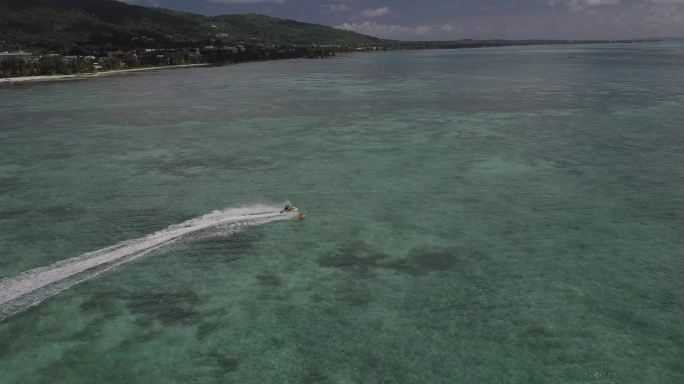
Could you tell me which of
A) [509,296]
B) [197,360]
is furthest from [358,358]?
[509,296]

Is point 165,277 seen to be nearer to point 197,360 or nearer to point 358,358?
point 197,360

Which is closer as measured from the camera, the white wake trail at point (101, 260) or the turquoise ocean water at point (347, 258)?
the turquoise ocean water at point (347, 258)

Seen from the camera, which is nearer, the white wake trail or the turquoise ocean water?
the turquoise ocean water
